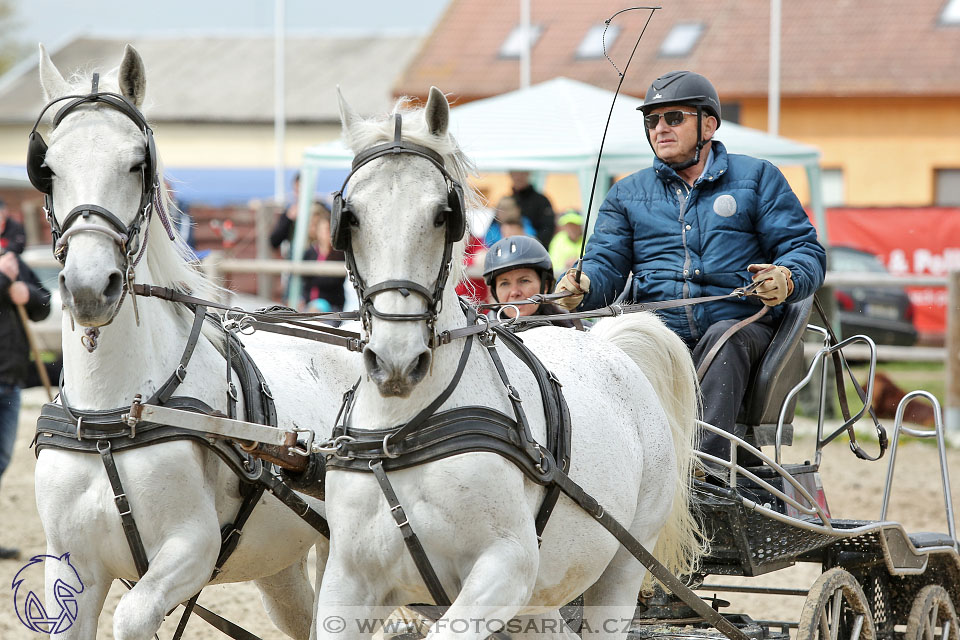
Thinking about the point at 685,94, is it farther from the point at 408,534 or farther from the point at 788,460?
the point at 788,460

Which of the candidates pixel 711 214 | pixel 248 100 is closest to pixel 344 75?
pixel 248 100

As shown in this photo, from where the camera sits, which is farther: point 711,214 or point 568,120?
point 568,120

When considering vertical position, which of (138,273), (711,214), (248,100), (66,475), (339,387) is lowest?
(66,475)

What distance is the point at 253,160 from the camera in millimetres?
36750

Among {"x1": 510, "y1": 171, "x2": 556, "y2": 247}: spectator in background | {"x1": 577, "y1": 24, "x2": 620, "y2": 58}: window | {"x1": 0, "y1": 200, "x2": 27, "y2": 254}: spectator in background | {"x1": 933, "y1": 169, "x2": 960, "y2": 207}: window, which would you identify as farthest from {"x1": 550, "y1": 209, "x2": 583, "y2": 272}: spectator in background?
{"x1": 933, "y1": 169, "x2": 960, "y2": 207}: window

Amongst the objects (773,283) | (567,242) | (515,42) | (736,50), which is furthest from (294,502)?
(515,42)

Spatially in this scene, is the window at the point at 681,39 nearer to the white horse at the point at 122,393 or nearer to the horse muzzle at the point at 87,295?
the white horse at the point at 122,393

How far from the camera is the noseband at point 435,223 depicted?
282 cm

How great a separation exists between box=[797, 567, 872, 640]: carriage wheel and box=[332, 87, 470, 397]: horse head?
2115 millimetres

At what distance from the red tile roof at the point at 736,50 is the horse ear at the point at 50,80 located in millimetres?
19732

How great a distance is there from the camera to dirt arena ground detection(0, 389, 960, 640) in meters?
6.11

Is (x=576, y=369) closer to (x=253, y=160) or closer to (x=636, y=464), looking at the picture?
(x=636, y=464)

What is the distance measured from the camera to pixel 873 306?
55.6 ft

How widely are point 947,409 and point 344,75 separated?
32.8 metres
